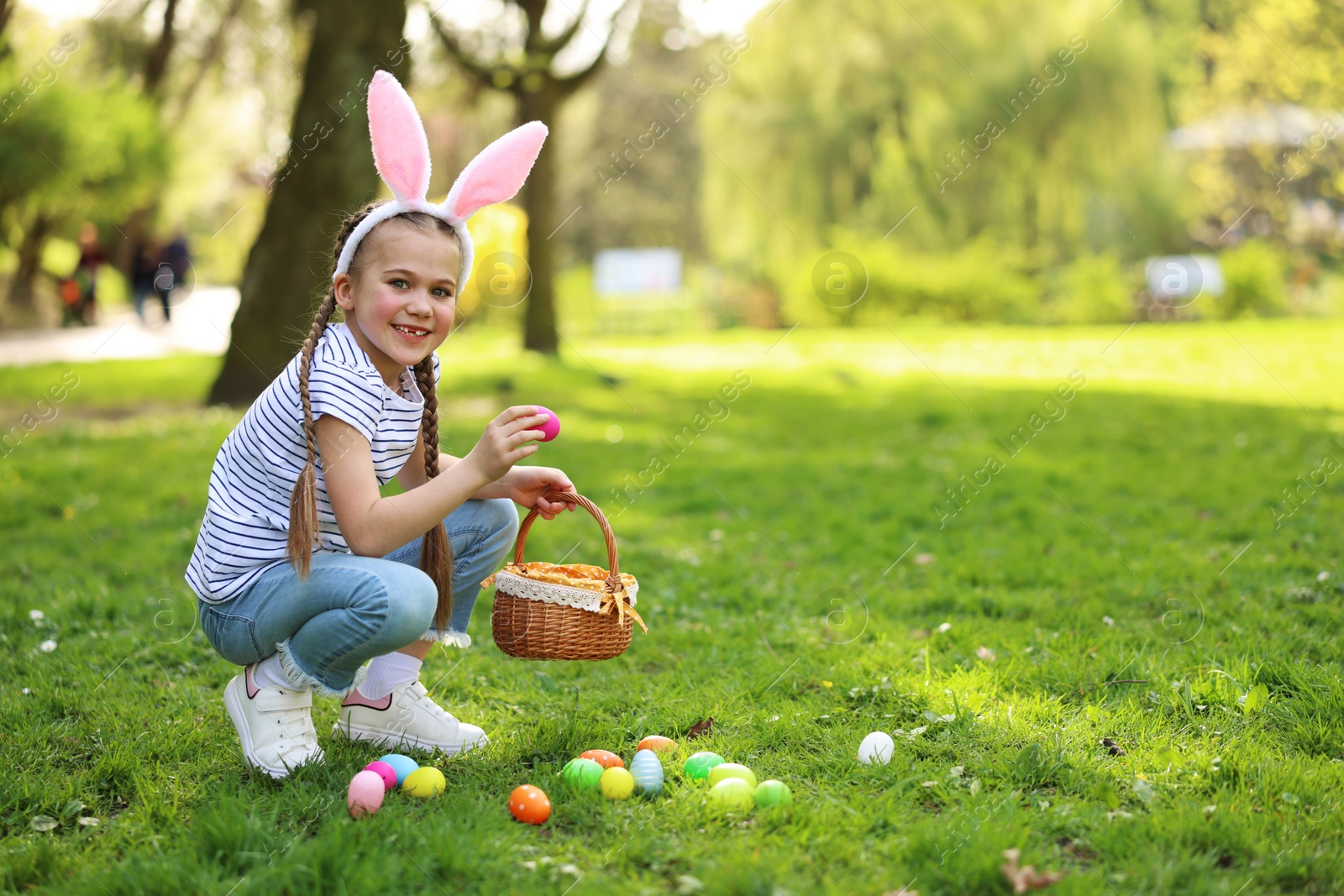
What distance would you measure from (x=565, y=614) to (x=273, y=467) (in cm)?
80

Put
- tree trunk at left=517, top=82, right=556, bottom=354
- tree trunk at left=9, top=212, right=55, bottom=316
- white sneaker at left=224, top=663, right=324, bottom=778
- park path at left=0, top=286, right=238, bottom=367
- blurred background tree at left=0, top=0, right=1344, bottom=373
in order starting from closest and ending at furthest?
1. white sneaker at left=224, top=663, right=324, bottom=778
2. tree trunk at left=517, top=82, right=556, bottom=354
3. park path at left=0, top=286, right=238, bottom=367
4. blurred background tree at left=0, top=0, right=1344, bottom=373
5. tree trunk at left=9, top=212, right=55, bottom=316

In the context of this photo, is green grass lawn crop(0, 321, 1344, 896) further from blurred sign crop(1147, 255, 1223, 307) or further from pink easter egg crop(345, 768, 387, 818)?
blurred sign crop(1147, 255, 1223, 307)

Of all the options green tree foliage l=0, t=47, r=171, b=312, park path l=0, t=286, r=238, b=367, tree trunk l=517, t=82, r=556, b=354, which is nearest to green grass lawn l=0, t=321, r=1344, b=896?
tree trunk l=517, t=82, r=556, b=354

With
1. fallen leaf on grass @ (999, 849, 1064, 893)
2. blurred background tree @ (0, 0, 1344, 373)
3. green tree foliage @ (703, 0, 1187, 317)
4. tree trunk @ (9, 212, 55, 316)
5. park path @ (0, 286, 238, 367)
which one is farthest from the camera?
green tree foliage @ (703, 0, 1187, 317)

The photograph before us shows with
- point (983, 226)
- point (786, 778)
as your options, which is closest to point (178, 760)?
point (786, 778)

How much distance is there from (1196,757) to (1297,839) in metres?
0.40

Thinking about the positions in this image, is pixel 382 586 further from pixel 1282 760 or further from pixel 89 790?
pixel 1282 760

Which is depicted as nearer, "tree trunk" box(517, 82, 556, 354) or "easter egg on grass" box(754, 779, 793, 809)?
"easter egg on grass" box(754, 779, 793, 809)

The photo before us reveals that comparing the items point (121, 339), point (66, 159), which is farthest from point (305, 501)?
point (66, 159)

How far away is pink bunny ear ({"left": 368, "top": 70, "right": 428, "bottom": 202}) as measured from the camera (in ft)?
8.62

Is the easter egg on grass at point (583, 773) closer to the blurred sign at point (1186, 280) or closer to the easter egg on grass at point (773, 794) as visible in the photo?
the easter egg on grass at point (773, 794)

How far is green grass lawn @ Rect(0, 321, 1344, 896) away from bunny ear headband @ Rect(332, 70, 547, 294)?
1360 millimetres

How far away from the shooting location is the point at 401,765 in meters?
2.56

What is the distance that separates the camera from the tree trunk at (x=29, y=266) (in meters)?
19.5
